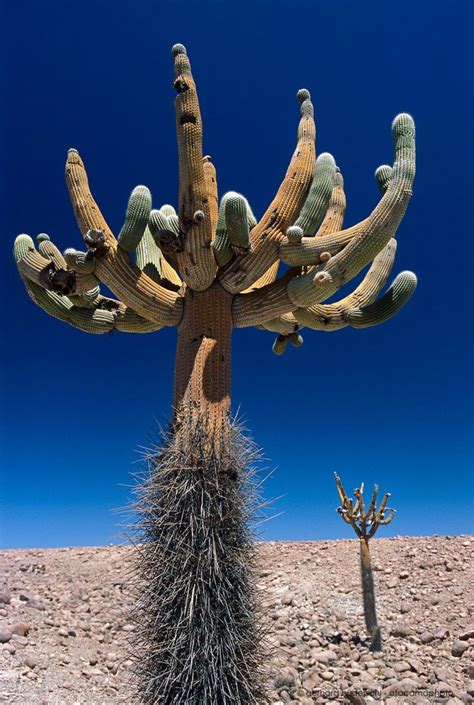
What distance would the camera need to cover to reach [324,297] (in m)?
4.83

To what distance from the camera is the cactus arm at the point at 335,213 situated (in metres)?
5.55

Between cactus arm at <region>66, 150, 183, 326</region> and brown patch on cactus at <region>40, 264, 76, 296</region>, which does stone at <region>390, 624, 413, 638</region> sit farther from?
brown patch on cactus at <region>40, 264, 76, 296</region>

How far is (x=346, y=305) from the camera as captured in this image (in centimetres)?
575

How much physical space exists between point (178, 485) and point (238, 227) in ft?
7.00

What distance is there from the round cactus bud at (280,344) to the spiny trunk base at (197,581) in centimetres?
255

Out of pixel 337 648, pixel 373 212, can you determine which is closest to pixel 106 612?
pixel 337 648

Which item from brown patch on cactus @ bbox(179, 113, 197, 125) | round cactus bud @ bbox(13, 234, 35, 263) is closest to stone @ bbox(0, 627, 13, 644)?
round cactus bud @ bbox(13, 234, 35, 263)

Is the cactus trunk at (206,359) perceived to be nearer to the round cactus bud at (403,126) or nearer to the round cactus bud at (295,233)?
the round cactus bud at (295,233)

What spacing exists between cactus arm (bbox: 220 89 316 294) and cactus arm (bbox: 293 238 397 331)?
0.72 meters

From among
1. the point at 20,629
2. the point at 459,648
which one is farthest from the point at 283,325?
the point at 20,629

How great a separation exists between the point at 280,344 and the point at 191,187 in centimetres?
257

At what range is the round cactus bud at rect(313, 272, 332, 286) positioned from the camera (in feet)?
15.4

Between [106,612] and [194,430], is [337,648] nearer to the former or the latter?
[106,612]

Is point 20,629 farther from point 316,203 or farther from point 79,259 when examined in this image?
point 316,203
